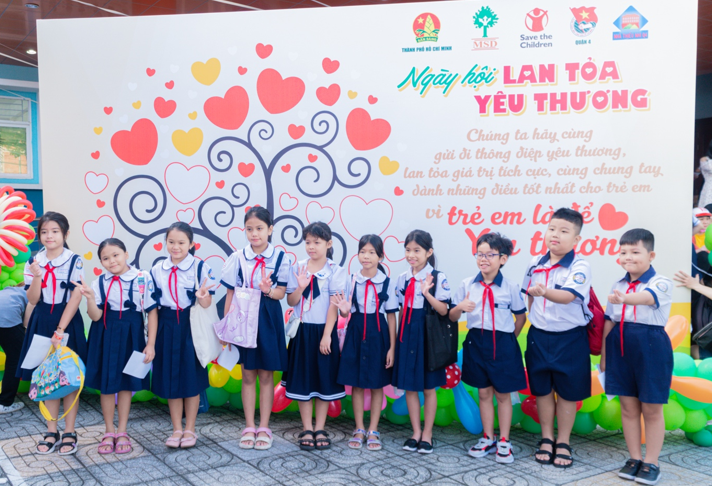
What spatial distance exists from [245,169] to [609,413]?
2.77 m

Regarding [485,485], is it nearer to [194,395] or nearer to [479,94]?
[194,395]

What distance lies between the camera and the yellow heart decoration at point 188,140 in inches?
156

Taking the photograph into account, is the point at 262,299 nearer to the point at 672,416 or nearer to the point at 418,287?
the point at 418,287

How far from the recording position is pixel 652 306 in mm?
2834

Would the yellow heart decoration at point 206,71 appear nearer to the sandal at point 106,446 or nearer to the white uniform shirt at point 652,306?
the sandal at point 106,446

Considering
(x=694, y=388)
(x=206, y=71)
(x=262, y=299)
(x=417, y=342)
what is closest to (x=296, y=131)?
(x=206, y=71)

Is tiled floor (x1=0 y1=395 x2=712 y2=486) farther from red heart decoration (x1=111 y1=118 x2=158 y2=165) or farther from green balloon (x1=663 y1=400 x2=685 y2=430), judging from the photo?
red heart decoration (x1=111 y1=118 x2=158 y2=165)

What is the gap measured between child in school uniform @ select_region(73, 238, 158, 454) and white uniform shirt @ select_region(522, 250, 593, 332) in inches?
84.6

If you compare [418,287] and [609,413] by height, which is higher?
[418,287]

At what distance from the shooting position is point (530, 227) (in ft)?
12.3

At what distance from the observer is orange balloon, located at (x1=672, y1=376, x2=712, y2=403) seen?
10.5 feet

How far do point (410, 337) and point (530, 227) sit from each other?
1.16 metres

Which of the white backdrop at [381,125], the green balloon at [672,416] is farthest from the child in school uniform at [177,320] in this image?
the green balloon at [672,416]

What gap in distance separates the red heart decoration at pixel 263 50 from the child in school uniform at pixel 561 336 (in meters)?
2.19
